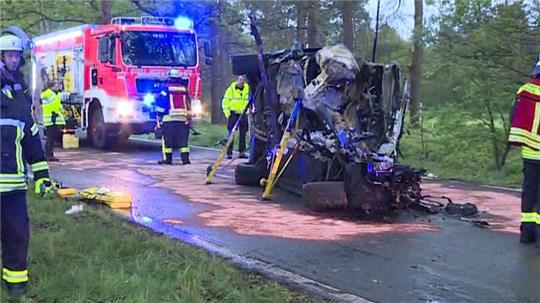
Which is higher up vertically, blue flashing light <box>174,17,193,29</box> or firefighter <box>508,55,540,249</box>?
blue flashing light <box>174,17,193,29</box>

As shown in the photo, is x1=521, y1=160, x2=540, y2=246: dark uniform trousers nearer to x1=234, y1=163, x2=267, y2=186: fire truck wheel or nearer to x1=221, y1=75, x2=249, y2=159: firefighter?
x1=234, y1=163, x2=267, y2=186: fire truck wheel

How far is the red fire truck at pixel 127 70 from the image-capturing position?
15.8 metres

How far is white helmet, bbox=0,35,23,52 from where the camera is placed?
463 cm

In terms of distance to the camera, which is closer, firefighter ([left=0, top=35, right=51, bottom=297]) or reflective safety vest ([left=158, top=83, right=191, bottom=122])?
firefighter ([left=0, top=35, right=51, bottom=297])

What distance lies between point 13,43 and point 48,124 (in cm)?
975

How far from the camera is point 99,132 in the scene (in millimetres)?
16844

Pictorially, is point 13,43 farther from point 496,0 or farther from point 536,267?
point 496,0

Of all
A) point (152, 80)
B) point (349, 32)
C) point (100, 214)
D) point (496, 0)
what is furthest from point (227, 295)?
point (349, 32)

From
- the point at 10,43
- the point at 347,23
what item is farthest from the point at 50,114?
Result: the point at 10,43

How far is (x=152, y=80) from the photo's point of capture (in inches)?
626

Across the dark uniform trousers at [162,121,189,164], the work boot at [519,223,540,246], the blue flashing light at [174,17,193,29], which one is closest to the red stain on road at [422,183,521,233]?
the work boot at [519,223,540,246]

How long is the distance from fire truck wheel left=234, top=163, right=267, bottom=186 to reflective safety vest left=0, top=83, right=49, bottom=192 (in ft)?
19.1

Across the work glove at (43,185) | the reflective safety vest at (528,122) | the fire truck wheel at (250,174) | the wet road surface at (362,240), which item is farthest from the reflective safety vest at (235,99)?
the work glove at (43,185)

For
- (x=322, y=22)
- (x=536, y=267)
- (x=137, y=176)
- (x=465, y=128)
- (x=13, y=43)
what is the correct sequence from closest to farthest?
(x=13, y=43), (x=536, y=267), (x=137, y=176), (x=465, y=128), (x=322, y=22)
